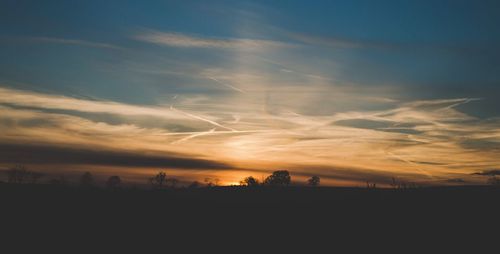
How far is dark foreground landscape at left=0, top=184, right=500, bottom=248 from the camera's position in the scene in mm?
20359

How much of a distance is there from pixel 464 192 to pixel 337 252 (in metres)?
15.1

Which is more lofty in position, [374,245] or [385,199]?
[385,199]

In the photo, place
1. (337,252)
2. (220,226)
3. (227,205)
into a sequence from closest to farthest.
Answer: (337,252), (220,226), (227,205)

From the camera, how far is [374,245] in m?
19.4

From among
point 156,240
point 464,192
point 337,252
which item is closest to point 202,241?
point 156,240

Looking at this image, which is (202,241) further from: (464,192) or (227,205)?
(464,192)

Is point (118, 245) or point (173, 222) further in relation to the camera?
point (173, 222)

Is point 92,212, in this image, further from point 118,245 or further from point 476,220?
point 476,220

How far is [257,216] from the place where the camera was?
78.4ft

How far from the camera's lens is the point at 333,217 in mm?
23609

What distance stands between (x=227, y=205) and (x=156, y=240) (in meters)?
7.54

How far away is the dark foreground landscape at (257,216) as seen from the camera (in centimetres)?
2036

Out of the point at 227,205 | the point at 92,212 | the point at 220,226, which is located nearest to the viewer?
the point at 220,226

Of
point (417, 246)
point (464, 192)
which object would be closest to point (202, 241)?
point (417, 246)
